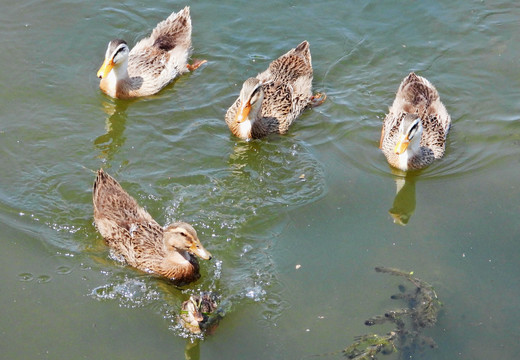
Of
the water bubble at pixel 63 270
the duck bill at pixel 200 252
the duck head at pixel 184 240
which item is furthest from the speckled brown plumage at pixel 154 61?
the duck bill at pixel 200 252

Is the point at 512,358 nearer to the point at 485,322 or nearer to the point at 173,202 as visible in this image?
the point at 485,322

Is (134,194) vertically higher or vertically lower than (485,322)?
higher

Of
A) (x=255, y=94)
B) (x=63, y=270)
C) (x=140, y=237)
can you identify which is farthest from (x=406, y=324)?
(x=255, y=94)

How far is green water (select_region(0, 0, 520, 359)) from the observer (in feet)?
24.2

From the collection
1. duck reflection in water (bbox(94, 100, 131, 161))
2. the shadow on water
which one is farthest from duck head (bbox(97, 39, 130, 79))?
the shadow on water

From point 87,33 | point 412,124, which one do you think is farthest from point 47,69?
point 412,124

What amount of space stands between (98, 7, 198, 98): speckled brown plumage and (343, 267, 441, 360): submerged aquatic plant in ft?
15.9

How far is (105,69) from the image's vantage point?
33.9 ft

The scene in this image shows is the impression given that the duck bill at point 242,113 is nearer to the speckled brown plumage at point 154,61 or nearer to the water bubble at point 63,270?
the speckled brown plumage at point 154,61

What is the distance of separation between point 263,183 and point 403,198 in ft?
5.80

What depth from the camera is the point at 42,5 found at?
12.1 meters

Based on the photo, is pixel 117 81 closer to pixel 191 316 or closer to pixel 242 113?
pixel 242 113

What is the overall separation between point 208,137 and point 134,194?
5.39 ft

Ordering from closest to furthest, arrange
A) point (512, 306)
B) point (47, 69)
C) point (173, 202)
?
point (512, 306), point (173, 202), point (47, 69)
